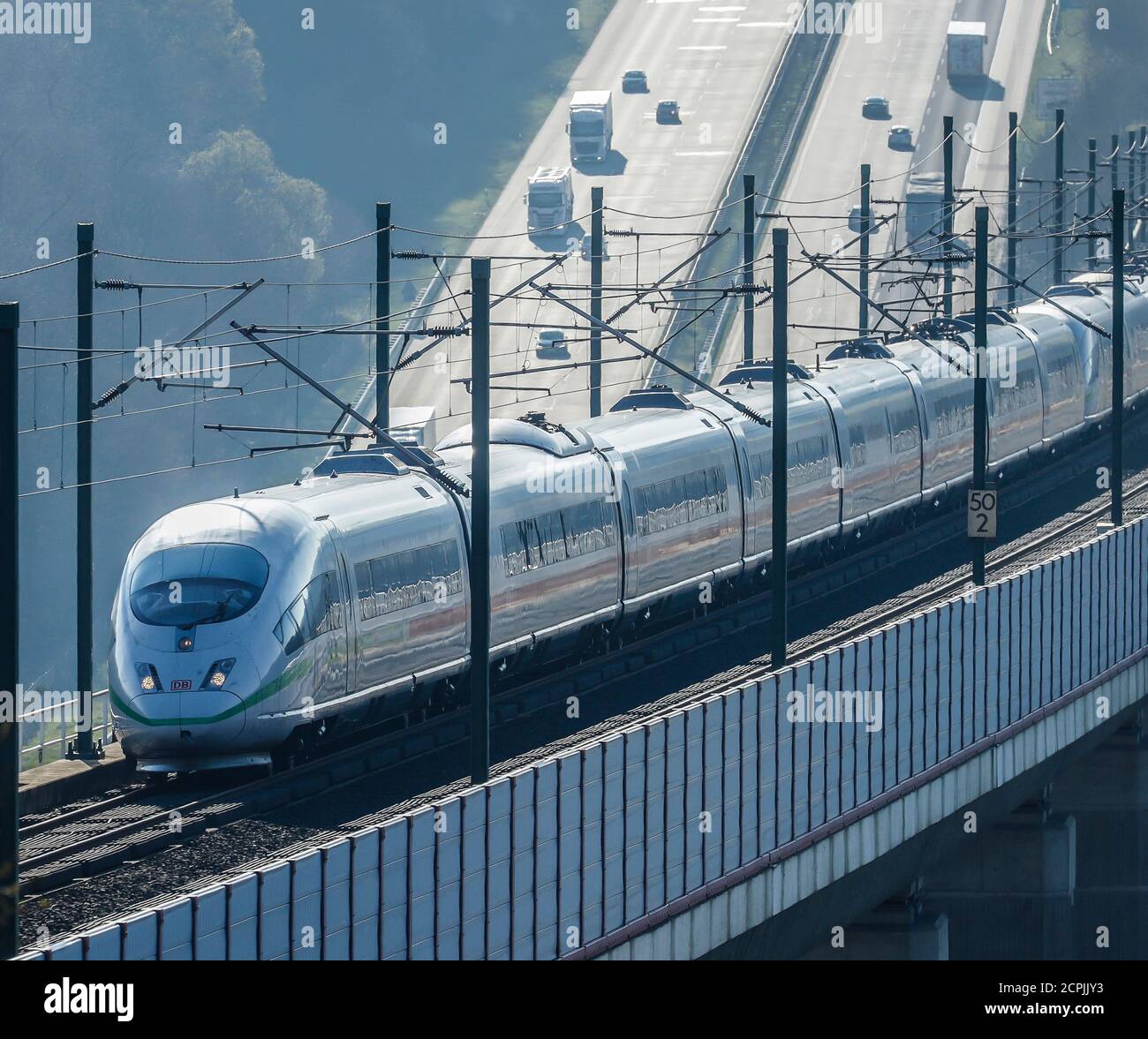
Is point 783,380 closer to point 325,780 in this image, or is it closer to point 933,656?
point 933,656

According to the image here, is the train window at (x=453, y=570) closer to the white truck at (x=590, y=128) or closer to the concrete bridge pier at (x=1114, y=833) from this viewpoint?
the concrete bridge pier at (x=1114, y=833)

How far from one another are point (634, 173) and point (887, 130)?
14.2 meters

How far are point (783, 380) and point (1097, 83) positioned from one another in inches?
4828

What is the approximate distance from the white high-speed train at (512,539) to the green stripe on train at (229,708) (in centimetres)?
2

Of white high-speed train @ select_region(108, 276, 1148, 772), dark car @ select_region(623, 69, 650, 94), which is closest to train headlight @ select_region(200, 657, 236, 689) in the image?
white high-speed train @ select_region(108, 276, 1148, 772)

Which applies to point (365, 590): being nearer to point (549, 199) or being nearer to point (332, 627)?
point (332, 627)

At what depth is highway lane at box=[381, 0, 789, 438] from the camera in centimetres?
11444

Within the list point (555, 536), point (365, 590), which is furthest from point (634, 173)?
point (365, 590)

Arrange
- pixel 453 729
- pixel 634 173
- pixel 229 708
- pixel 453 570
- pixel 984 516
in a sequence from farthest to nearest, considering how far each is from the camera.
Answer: pixel 634 173, pixel 984 516, pixel 453 570, pixel 453 729, pixel 229 708

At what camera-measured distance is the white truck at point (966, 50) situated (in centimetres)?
13650

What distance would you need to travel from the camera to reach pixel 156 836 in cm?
2583

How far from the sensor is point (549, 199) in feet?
405

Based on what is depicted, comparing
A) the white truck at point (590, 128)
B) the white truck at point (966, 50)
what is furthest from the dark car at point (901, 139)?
the white truck at point (590, 128)
